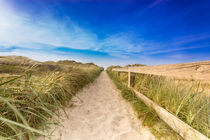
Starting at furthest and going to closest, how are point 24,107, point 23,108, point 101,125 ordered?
point 101,125 < point 23,108 < point 24,107

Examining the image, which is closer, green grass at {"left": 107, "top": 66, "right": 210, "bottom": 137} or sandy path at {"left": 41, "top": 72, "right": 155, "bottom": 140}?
green grass at {"left": 107, "top": 66, "right": 210, "bottom": 137}

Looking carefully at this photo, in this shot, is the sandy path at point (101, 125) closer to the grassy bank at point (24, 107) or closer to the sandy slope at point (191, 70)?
the grassy bank at point (24, 107)

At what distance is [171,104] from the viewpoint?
194 cm

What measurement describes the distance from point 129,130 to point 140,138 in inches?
9.3

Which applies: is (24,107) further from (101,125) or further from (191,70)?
(191,70)

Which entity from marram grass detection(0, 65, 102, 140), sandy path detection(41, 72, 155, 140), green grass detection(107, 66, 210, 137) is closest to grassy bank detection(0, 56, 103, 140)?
marram grass detection(0, 65, 102, 140)

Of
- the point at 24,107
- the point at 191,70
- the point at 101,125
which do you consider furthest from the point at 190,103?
the point at 24,107

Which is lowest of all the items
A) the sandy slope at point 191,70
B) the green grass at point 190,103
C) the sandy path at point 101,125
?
the sandy path at point 101,125

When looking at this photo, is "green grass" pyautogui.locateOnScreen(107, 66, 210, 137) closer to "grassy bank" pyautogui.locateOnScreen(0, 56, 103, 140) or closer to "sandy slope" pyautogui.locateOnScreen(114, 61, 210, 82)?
"sandy slope" pyautogui.locateOnScreen(114, 61, 210, 82)

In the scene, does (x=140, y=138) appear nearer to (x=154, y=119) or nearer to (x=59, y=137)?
(x=154, y=119)

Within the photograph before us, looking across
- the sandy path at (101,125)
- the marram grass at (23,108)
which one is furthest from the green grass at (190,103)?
the marram grass at (23,108)

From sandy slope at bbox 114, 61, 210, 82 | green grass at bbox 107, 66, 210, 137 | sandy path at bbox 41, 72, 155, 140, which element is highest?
sandy slope at bbox 114, 61, 210, 82

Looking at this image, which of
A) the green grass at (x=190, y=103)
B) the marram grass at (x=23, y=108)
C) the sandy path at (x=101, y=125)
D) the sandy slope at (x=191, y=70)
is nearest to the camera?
the marram grass at (x=23, y=108)

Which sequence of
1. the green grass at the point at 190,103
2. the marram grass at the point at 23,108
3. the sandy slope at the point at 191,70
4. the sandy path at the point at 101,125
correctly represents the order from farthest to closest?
the sandy path at the point at 101,125 < the green grass at the point at 190,103 < the sandy slope at the point at 191,70 < the marram grass at the point at 23,108
